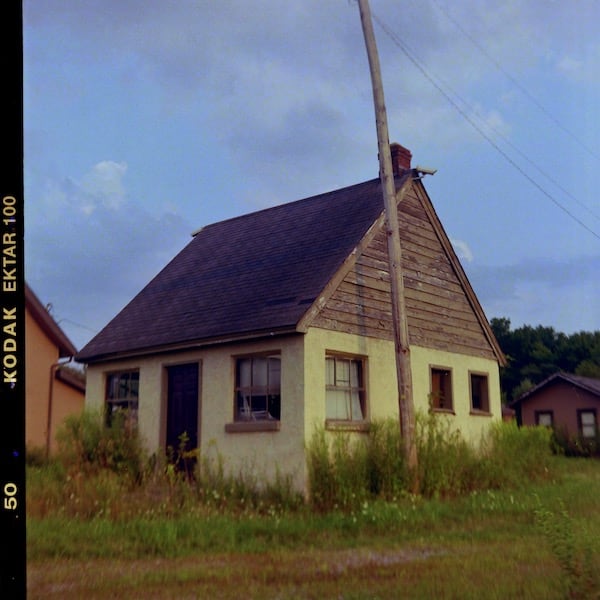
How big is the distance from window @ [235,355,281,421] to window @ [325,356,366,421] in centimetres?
102

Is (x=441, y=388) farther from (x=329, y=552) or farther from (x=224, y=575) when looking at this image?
(x=224, y=575)

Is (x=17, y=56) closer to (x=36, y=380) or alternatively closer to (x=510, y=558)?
(x=510, y=558)

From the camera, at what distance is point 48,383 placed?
20.2 metres

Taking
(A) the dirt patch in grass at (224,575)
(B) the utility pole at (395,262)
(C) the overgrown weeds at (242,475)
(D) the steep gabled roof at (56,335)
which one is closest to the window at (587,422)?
(C) the overgrown weeds at (242,475)

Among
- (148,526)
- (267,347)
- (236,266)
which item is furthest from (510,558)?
(236,266)

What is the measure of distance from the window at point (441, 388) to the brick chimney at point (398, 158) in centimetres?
537

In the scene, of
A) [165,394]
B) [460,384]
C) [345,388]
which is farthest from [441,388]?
[165,394]

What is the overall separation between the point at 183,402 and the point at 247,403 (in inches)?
75.7

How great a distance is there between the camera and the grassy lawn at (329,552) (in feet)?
21.6

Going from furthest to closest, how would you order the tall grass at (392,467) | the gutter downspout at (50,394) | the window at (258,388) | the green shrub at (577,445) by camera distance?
1. the green shrub at (577,445)
2. the gutter downspout at (50,394)
3. the window at (258,388)
4. the tall grass at (392,467)

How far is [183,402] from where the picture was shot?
1564 centimetres

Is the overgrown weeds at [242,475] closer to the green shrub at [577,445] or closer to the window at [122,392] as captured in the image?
the window at [122,392]

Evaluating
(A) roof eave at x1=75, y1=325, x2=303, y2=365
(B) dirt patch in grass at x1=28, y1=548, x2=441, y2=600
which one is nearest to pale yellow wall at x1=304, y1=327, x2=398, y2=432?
(A) roof eave at x1=75, y1=325, x2=303, y2=365

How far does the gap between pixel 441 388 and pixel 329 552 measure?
9183 millimetres
